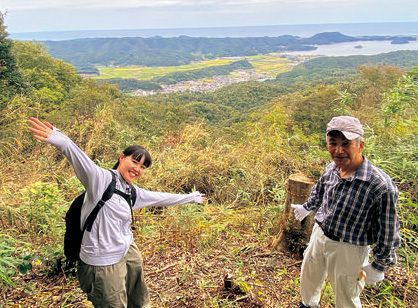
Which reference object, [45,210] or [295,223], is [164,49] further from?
[295,223]

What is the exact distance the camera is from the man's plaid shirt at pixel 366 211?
1.74 metres

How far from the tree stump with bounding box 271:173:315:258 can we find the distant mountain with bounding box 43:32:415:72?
380 ft

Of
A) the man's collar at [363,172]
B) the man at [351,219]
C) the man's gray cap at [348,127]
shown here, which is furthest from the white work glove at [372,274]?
the man's gray cap at [348,127]

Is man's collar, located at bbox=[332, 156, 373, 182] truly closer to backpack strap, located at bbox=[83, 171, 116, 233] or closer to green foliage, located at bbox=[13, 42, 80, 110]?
backpack strap, located at bbox=[83, 171, 116, 233]

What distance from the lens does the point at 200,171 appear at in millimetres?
5133

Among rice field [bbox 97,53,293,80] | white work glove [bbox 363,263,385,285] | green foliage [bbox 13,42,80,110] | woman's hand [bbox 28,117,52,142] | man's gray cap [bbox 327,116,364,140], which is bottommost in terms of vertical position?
rice field [bbox 97,53,293,80]

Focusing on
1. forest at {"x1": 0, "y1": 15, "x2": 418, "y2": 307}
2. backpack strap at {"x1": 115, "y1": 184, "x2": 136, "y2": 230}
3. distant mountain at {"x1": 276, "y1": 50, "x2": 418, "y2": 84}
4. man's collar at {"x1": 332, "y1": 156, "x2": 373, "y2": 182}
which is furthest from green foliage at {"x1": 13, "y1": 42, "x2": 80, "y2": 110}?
distant mountain at {"x1": 276, "y1": 50, "x2": 418, "y2": 84}

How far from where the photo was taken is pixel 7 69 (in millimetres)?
15180

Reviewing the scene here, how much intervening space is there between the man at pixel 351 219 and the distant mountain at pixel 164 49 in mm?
116832

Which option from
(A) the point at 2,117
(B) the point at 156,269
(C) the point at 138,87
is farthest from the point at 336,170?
(C) the point at 138,87

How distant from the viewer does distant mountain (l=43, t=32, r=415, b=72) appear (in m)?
124

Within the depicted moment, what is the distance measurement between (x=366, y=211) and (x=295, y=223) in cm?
126

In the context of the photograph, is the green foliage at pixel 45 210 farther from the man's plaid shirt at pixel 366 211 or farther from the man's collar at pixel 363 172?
the man's collar at pixel 363 172

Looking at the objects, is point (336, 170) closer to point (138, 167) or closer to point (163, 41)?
point (138, 167)
